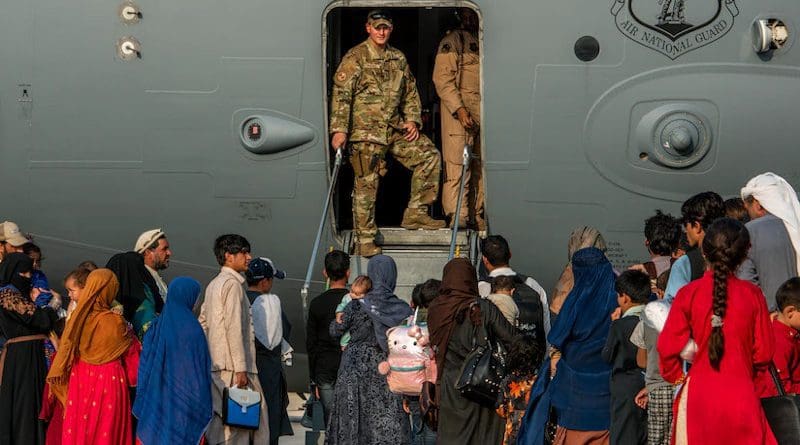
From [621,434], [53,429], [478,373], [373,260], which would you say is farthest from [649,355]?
[53,429]

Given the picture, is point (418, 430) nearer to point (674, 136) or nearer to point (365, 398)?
point (365, 398)

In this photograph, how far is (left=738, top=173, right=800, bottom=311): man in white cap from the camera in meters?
8.91

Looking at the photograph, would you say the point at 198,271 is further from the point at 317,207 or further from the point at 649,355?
the point at 649,355

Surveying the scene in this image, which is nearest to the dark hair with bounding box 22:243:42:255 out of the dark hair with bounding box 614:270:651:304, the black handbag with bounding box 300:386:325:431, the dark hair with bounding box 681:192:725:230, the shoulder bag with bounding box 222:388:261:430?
the black handbag with bounding box 300:386:325:431

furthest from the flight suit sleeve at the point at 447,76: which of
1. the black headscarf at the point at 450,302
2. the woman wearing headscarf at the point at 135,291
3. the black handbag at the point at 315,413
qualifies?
the black headscarf at the point at 450,302

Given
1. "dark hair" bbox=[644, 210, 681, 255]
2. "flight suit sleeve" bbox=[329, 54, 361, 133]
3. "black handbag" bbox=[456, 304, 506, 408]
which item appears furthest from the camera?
"flight suit sleeve" bbox=[329, 54, 361, 133]

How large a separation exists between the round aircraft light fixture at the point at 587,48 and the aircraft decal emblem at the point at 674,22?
246 mm

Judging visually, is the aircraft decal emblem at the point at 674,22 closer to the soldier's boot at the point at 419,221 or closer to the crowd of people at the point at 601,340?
the crowd of people at the point at 601,340

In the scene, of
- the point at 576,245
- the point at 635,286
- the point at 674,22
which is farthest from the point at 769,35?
the point at 635,286

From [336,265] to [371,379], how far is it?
1.03m

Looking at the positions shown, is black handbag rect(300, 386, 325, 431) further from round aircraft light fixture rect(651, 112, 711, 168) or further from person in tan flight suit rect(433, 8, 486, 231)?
round aircraft light fixture rect(651, 112, 711, 168)

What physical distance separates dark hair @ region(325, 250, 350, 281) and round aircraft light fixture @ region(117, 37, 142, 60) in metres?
2.62

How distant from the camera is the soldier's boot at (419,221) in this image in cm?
1288

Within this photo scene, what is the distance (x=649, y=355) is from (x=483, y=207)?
451 centimetres
